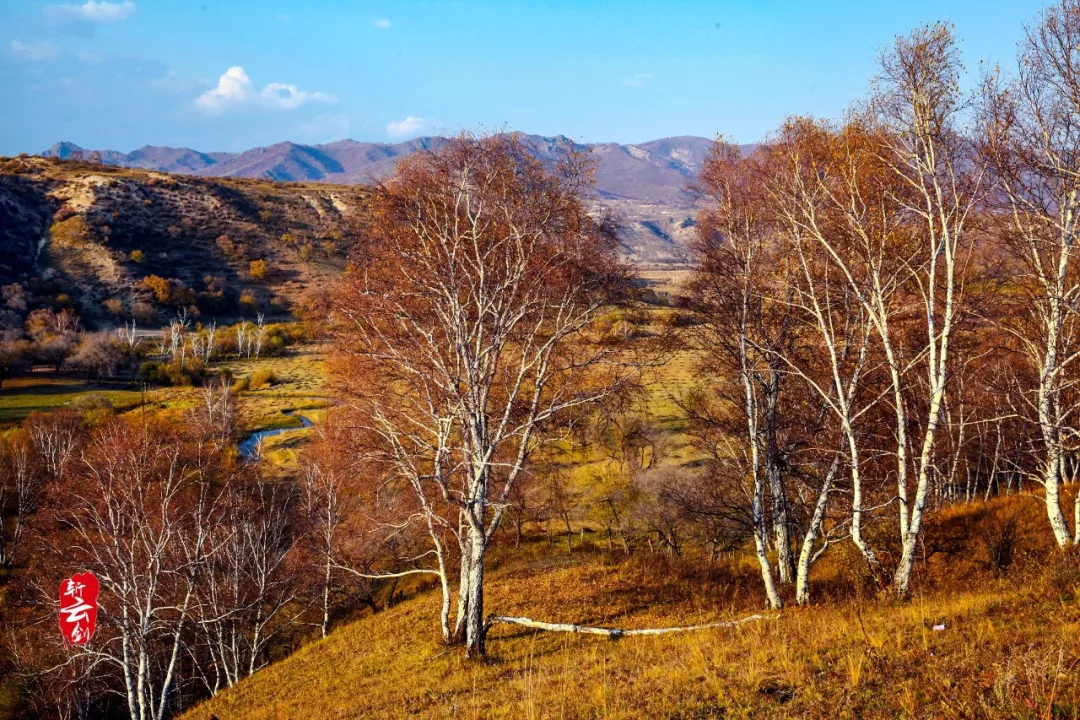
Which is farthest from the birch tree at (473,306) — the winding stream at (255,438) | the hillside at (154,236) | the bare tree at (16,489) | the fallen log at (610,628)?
the hillside at (154,236)

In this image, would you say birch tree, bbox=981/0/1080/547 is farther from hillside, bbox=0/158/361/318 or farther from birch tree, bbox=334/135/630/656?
hillside, bbox=0/158/361/318

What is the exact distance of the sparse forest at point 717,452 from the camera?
8.46m

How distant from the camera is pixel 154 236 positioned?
328 ft

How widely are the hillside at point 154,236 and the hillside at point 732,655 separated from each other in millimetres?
84034

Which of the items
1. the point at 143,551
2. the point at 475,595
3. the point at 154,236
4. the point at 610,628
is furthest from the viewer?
the point at 154,236

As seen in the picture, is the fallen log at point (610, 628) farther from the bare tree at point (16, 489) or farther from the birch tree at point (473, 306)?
the bare tree at point (16, 489)

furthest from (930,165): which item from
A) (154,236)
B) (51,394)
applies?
(154,236)

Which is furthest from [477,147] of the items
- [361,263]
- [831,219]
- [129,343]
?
[129,343]

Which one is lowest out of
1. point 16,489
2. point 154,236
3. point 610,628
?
point 16,489

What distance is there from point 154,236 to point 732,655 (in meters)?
114

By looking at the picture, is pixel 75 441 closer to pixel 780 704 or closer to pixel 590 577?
pixel 590 577

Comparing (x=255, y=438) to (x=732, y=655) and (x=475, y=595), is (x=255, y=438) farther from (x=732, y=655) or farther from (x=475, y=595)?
(x=732, y=655)

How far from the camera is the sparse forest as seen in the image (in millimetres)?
8461

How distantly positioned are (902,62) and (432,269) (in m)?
9.22
